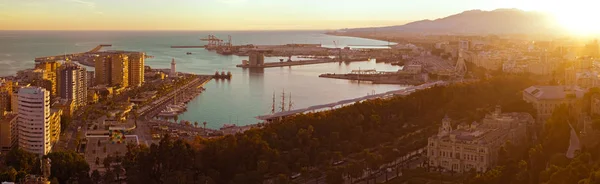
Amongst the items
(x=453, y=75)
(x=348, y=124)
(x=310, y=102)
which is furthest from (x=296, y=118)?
(x=453, y=75)

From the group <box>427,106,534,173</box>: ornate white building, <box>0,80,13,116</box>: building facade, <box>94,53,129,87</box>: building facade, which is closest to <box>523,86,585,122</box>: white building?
<box>427,106,534,173</box>: ornate white building

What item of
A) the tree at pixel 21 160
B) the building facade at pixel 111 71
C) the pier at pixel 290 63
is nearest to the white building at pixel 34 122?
the tree at pixel 21 160

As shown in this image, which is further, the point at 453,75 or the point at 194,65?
the point at 194,65

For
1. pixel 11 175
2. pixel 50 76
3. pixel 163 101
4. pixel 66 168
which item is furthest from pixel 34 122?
pixel 163 101

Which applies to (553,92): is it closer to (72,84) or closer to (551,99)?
(551,99)

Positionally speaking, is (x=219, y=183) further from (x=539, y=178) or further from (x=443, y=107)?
Result: (x=443, y=107)

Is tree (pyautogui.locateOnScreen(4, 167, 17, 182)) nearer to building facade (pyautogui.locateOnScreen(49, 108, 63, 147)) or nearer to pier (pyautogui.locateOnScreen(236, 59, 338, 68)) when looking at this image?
building facade (pyautogui.locateOnScreen(49, 108, 63, 147))

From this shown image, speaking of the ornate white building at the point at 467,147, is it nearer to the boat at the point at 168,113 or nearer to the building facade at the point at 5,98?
the boat at the point at 168,113

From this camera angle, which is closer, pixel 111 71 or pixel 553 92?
pixel 553 92
